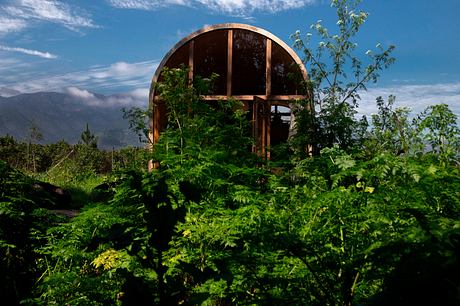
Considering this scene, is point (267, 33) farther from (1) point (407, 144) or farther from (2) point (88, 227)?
(2) point (88, 227)

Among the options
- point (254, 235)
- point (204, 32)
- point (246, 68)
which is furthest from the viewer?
point (246, 68)

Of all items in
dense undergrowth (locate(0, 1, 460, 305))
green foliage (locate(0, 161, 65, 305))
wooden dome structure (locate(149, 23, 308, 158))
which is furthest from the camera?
wooden dome structure (locate(149, 23, 308, 158))

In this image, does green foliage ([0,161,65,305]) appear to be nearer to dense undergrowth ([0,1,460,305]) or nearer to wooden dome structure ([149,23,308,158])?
dense undergrowth ([0,1,460,305])

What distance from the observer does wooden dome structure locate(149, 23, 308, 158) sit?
43.0ft

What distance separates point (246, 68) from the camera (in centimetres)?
1567

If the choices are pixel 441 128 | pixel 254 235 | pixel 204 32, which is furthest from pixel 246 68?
pixel 254 235

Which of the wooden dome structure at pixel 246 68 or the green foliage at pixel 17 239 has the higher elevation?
the wooden dome structure at pixel 246 68

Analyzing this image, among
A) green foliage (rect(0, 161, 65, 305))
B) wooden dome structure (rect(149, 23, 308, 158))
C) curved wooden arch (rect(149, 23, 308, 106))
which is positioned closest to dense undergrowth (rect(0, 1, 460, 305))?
green foliage (rect(0, 161, 65, 305))

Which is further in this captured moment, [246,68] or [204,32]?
[246,68]

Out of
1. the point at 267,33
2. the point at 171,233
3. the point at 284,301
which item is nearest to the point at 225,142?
the point at 284,301

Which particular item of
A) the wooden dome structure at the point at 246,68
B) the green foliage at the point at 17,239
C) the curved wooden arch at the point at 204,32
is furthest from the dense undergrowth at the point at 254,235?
the curved wooden arch at the point at 204,32

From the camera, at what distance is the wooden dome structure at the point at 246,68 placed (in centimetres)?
1311

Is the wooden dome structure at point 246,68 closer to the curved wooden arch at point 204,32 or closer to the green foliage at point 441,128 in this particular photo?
the curved wooden arch at point 204,32

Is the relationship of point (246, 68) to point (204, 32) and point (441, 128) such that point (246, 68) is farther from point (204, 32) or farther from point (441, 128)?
point (441, 128)
